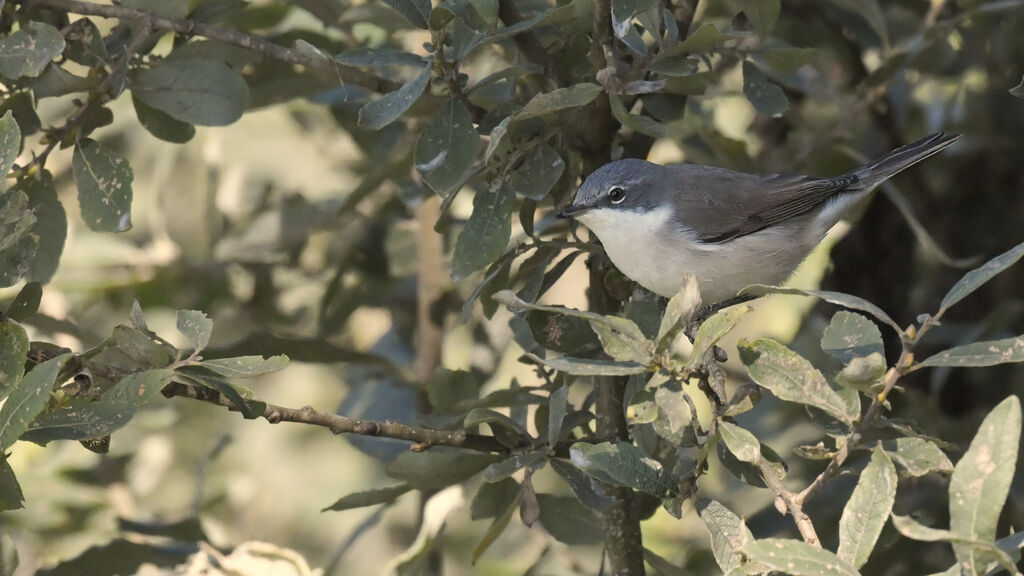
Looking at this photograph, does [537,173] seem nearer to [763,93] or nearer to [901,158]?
[763,93]

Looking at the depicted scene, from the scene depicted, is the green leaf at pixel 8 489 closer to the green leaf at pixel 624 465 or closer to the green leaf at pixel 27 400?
the green leaf at pixel 27 400

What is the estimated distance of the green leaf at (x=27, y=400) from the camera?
5.92 ft

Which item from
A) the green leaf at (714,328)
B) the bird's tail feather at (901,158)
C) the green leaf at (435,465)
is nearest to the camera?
the green leaf at (714,328)

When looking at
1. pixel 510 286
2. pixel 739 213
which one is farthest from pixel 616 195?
pixel 739 213

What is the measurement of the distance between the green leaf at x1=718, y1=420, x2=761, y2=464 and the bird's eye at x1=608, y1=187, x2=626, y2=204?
1.16m

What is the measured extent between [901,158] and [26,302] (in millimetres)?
2544

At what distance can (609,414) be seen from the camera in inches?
103

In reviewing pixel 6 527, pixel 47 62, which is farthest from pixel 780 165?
pixel 6 527

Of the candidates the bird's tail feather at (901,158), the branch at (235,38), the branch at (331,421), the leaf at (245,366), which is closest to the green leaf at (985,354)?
the branch at (331,421)

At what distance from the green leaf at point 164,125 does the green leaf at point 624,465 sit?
4.32 ft

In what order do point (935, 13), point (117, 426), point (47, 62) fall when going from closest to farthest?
point (117, 426)
point (47, 62)
point (935, 13)

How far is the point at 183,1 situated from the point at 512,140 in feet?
2.69

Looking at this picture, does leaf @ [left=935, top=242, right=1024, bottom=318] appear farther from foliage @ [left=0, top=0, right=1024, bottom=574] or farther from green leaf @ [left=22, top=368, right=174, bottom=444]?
green leaf @ [left=22, top=368, right=174, bottom=444]

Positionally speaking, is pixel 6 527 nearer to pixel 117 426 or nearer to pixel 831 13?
pixel 117 426
